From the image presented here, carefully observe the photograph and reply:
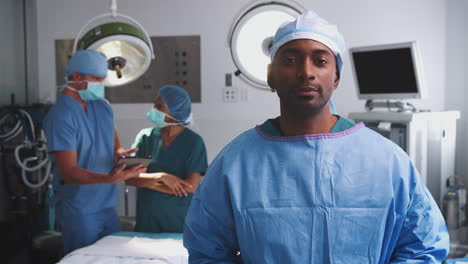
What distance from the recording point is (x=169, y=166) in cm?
221

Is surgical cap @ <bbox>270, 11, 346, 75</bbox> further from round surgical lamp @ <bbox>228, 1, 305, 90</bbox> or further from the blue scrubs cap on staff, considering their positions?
round surgical lamp @ <bbox>228, 1, 305, 90</bbox>

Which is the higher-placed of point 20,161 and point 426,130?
point 426,130

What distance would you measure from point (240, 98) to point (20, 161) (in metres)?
1.86

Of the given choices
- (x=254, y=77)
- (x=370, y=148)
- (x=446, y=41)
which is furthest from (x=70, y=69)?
(x=446, y=41)

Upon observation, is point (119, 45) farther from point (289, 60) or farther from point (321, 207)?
point (321, 207)

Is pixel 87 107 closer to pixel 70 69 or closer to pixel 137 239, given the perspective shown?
pixel 70 69

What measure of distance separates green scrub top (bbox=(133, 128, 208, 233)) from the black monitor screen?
3.92 feet

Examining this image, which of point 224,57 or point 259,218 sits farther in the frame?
point 224,57

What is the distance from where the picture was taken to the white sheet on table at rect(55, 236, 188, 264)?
1721 millimetres

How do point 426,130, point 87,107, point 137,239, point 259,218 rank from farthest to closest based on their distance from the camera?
point 426,130, point 87,107, point 137,239, point 259,218

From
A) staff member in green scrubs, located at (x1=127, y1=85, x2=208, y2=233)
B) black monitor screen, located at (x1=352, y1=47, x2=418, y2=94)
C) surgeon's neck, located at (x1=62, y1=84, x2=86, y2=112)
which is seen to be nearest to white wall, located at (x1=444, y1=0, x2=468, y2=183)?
black monitor screen, located at (x1=352, y1=47, x2=418, y2=94)

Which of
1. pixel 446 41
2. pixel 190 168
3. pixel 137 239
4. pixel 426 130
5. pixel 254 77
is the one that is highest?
pixel 446 41

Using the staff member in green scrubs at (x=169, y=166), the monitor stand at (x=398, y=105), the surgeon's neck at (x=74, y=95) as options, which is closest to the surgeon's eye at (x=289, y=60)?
the staff member in green scrubs at (x=169, y=166)

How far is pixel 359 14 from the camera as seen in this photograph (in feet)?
11.0
